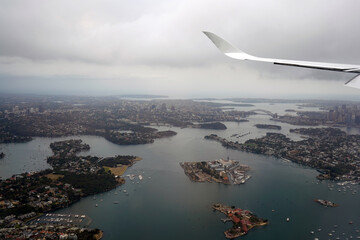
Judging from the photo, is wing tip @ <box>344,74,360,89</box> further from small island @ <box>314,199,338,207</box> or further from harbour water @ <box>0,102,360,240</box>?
small island @ <box>314,199,338,207</box>

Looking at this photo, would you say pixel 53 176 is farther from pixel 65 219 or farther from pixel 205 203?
pixel 205 203

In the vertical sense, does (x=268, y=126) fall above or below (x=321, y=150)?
above

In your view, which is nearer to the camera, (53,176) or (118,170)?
(53,176)

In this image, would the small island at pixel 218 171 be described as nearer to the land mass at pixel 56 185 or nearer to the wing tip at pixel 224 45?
the land mass at pixel 56 185

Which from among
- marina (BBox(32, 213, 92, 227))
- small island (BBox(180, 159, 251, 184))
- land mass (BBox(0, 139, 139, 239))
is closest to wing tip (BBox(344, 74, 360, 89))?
marina (BBox(32, 213, 92, 227))

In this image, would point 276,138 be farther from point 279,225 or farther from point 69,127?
point 69,127

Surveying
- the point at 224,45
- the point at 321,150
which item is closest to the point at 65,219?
the point at 224,45
